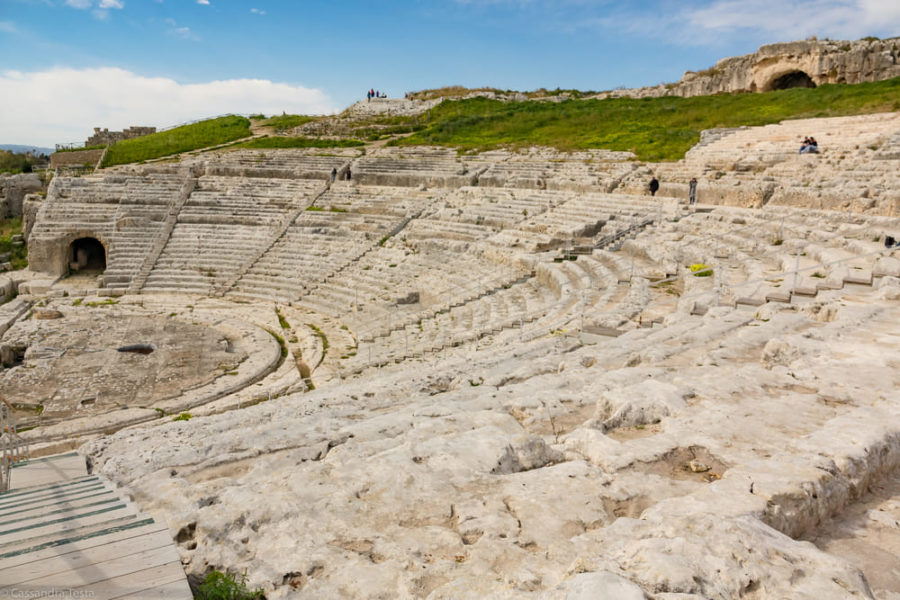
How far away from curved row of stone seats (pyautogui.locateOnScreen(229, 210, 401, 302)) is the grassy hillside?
8.85 metres

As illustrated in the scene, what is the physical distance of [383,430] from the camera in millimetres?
4414

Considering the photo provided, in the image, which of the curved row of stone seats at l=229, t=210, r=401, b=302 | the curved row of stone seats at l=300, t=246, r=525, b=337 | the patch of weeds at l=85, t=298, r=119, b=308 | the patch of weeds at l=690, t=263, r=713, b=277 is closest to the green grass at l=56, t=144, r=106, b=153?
the curved row of stone seats at l=229, t=210, r=401, b=302

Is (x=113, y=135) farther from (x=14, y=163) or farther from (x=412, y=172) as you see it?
(x=412, y=172)

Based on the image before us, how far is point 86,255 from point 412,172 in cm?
1312

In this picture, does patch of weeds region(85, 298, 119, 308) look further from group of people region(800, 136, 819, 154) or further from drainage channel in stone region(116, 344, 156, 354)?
group of people region(800, 136, 819, 154)

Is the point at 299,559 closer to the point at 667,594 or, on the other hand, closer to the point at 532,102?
the point at 667,594

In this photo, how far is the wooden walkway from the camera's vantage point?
210 centimetres

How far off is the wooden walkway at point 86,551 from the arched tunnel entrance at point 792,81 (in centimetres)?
3461

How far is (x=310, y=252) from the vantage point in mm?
19297

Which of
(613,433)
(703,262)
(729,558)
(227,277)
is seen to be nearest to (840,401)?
(613,433)

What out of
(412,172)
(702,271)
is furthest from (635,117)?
(702,271)

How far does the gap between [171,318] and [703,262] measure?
44.0 ft

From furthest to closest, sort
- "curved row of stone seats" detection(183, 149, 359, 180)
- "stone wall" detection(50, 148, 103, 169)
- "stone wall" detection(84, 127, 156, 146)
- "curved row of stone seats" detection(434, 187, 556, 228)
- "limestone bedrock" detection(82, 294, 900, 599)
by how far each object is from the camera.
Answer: "stone wall" detection(84, 127, 156, 146), "stone wall" detection(50, 148, 103, 169), "curved row of stone seats" detection(183, 149, 359, 180), "curved row of stone seats" detection(434, 187, 556, 228), "limestone bedrock" detection(82, 294, 900, 599)

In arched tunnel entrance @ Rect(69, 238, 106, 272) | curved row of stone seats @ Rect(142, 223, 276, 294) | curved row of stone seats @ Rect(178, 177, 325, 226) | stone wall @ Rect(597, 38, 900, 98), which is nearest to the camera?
curved row of stone seats @ Rect(142, 223, 276, 294)
